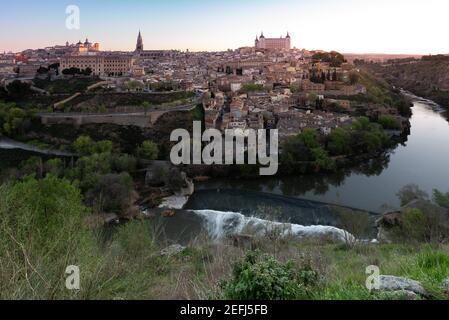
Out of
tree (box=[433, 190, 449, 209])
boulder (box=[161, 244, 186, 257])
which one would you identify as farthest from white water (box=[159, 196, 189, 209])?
tree (box=[433, 190, 449, 209])

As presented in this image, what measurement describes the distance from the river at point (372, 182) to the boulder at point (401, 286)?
7189 mm

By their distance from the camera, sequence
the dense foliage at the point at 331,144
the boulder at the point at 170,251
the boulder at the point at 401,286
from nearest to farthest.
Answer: the boulder at the point at 401,286 < the boulder at the point at 170,251 < the dense foliage at the point at 331,144

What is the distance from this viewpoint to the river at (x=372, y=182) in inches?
376

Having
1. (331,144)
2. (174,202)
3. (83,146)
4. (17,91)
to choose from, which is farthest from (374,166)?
(17,91)

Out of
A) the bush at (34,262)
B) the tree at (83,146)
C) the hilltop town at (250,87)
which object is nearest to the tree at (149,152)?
the tree at (83,146)

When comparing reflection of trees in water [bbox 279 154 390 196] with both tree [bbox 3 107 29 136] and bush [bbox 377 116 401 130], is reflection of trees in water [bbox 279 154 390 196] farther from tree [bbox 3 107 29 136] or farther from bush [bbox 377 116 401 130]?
tree [bbox 3 107 29 136]

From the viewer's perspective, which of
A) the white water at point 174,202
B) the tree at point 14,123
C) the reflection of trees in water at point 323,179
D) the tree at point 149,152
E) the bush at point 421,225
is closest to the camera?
the bush at point 421,225

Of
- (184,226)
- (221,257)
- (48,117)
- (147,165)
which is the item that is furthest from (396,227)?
(48,117)

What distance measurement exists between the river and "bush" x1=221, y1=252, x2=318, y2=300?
7.22 metres

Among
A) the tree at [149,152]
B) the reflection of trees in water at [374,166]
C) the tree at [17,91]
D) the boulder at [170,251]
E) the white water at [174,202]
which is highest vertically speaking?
the tree at [17,91]

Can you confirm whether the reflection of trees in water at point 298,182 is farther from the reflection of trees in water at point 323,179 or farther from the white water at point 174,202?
the white water at point 174,202

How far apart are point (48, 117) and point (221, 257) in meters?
13.8

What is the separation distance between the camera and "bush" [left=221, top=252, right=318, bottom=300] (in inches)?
63.6

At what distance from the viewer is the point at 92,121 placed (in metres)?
14.8
